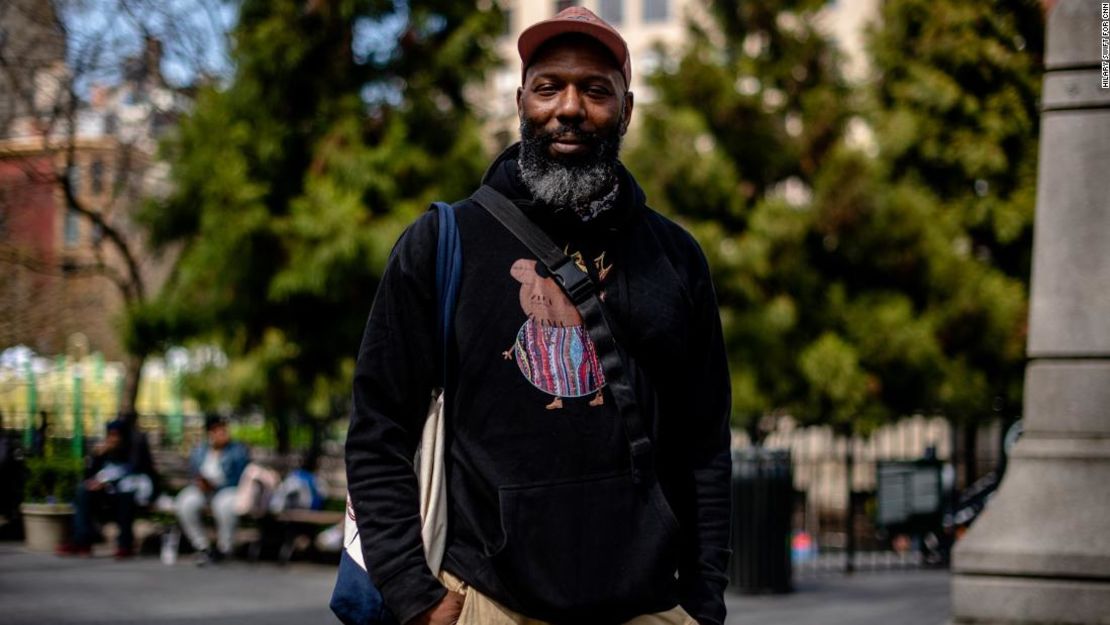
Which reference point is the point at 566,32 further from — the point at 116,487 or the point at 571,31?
the point at 116,487

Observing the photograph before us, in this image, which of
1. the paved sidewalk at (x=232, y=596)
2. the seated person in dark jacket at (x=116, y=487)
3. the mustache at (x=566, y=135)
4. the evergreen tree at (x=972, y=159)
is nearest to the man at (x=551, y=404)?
the mustache at (x=566, y=135)

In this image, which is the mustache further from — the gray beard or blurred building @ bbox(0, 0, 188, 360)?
blurred building @ bbox(0, 0, 188, 360)

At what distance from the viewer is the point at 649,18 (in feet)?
172

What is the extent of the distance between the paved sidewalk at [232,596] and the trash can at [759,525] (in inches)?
6.7

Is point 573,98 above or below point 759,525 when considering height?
above

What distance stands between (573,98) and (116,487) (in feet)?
45.6

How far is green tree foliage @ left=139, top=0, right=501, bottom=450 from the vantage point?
19.3 m

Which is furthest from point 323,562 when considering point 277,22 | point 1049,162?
point 1049,162

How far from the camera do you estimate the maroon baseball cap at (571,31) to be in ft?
8.84

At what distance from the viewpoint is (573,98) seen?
2719mm

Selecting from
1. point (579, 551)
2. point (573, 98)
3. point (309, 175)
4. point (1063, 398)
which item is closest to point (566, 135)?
point (573, 98)

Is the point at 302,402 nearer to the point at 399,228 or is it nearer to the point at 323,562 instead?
the point at 399,228

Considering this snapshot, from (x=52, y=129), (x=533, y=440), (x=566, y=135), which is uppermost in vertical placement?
(x=52, y=129)

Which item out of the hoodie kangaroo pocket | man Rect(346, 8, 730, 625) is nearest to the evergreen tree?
man Rect(346, 8, 730, 625)
